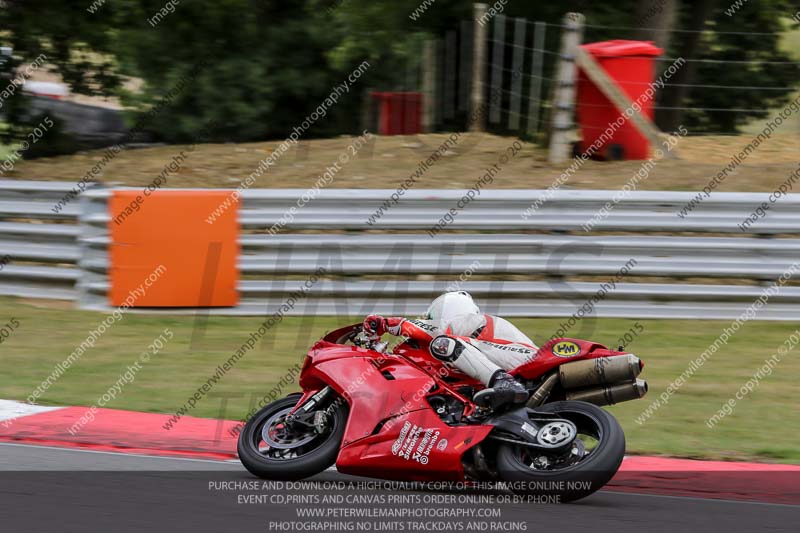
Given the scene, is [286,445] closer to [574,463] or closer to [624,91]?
[574,463]

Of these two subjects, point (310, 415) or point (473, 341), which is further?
point (310, 415)

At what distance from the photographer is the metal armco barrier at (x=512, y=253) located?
1119 centimetres

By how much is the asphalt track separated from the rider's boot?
570mm

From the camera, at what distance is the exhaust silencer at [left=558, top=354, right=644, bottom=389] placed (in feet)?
20.3

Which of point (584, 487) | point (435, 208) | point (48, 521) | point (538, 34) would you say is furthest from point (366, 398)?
point (538, 34)

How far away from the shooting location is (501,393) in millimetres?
6113

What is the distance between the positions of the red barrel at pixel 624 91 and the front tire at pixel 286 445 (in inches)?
315

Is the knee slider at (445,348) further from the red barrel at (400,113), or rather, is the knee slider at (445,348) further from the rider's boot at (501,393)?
the red barrel at (400,113)

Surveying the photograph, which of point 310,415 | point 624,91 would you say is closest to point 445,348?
point 310,415

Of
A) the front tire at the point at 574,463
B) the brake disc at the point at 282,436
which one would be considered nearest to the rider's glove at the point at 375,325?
the brake disc at the point at 282,436

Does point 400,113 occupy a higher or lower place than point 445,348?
lower

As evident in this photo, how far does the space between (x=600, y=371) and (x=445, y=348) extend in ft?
2.92

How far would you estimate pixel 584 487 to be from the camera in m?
5.90

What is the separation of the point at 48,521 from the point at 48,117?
13.2m
